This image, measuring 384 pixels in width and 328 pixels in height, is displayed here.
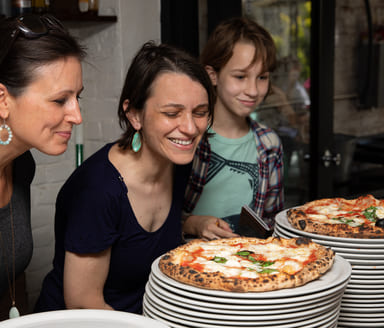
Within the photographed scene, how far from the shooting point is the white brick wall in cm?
281

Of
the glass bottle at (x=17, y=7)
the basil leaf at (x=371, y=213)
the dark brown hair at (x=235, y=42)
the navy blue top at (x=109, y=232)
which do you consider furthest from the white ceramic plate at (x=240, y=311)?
the glass bottle at (x=17, y=7)

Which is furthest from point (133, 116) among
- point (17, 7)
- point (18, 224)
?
point (17, 7)

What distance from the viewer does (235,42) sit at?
80.8 inches

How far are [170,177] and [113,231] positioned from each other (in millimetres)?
348

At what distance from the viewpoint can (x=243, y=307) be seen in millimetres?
869

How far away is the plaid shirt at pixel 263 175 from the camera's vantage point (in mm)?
2027

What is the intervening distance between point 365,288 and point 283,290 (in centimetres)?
27

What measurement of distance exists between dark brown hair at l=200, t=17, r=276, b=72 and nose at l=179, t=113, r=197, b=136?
655 millimetres

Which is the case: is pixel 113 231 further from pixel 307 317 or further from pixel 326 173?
pixel 326 173

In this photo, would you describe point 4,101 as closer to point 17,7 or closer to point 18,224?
point 18,224

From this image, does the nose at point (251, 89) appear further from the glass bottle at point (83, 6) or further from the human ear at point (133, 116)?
the glass bottle at point (83, 6)

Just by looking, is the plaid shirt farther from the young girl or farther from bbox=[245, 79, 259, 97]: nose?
bbox=[245, 79, 259, 97]: nose

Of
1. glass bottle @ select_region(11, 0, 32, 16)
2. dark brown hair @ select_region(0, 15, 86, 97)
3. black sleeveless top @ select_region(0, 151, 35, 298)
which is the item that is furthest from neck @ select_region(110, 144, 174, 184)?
glass bottle @ select_region(11, 0, 32, 16)

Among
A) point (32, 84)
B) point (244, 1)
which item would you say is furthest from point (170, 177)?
point (244, 1)
